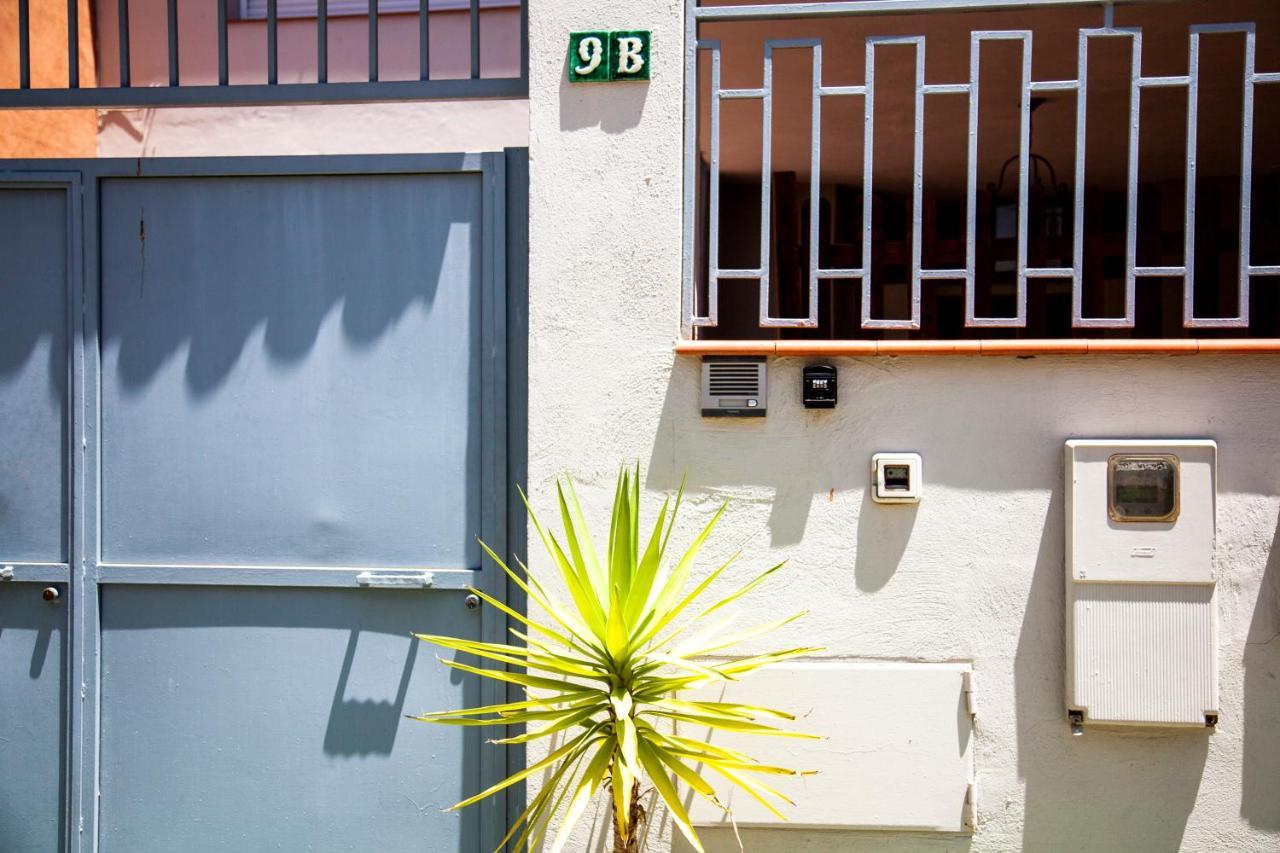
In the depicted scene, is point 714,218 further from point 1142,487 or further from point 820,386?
point 1142,487

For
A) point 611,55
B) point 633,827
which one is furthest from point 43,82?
point 633,827

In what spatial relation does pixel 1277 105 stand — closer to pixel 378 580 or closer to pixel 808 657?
pixel 808 657

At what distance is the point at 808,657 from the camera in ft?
9.73

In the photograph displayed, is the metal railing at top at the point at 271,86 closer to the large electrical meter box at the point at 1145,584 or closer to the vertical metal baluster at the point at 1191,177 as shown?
the vertical metal baluster at the point at 1191,177

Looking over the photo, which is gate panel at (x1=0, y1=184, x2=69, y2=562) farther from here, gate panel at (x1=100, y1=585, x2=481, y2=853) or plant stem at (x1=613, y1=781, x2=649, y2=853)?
plant stem at (x1=613, y1=781, x2=649, y2=853)

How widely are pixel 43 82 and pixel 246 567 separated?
9.58 feet

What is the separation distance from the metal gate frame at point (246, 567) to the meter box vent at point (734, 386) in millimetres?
582

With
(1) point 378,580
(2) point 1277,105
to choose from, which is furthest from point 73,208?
A: (2) point 1277,105

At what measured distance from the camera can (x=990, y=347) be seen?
9.41ft

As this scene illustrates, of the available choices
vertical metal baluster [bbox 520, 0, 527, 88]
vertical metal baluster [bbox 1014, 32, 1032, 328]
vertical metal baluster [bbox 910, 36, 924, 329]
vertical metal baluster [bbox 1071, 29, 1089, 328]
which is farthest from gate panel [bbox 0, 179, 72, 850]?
vertical metal baluster [bbox 1071, 29, 1089, 328]

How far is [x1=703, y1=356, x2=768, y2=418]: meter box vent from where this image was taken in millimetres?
2922

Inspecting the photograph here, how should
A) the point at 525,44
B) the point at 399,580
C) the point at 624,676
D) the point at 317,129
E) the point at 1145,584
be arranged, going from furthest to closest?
the point at 317,129 → the point at 525,44 → the point at 399,580 → the point at 1145,584 → the point at 624,676

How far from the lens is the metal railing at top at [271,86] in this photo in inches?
123

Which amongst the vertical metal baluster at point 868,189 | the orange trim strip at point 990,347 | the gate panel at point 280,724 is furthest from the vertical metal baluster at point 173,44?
the vertical metal baluster at point 868,189
